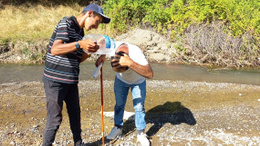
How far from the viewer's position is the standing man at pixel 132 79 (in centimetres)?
303

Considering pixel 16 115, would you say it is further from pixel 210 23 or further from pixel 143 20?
pixel 210 23

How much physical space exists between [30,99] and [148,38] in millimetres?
7619

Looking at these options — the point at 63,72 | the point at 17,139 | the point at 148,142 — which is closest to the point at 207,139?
the point at 148,142

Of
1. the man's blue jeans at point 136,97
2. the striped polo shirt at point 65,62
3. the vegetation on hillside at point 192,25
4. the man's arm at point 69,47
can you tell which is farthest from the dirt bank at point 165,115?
the vegetation on hillside at point 192,25

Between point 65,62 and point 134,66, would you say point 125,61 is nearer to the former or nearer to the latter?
point 134,66

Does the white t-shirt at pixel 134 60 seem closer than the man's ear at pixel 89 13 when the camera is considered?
No

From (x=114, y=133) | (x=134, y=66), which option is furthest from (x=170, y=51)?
(x=134, y=66)

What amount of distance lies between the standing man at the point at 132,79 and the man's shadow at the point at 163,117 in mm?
454

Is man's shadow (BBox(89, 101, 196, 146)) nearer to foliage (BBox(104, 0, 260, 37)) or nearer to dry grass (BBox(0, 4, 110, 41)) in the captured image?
foliage (BBox(104, 0, 260, 37))

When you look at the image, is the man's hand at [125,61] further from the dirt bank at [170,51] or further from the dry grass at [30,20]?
the dry grass at [30,20]

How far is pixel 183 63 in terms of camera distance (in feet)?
37.4

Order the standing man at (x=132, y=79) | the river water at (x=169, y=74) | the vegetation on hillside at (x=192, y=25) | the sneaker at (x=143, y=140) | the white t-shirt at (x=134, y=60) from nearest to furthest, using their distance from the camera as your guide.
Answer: the standing man at (x=132, y=79) → the white t-shirt at (x=134, y=60) → the sneaker at (x=143, y=140) → the river water at (x=169, y=74) → the vegetation on hillside at (x=192, y=25)

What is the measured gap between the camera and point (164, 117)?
4973 mm

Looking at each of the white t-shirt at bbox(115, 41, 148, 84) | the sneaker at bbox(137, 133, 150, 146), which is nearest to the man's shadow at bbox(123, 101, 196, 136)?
the sneaker at bbox(137, 133, 150, 146)
